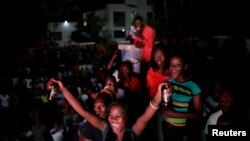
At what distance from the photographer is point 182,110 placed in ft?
13.1

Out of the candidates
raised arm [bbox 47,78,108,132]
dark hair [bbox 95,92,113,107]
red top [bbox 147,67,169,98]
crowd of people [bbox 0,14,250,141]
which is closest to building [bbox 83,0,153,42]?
crowd of people [bbox 0,14,250,141]

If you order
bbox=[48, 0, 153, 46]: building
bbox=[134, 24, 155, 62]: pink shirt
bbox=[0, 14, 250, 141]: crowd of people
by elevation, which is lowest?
bbox=[0, 14, 250, 141]: crowd of people

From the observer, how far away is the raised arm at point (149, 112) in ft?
10.1

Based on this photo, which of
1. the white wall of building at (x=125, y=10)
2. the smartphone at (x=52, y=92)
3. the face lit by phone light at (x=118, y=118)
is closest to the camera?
the face lit by phone light at (x=118, y=118)

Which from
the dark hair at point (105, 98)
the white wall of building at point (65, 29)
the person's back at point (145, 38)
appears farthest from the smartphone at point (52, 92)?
the white wall of building at point (65, 29)

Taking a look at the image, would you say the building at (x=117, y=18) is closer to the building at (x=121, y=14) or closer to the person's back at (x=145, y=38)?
the building at (x=121, y=14)

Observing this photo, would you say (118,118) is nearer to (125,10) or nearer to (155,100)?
(155,100)

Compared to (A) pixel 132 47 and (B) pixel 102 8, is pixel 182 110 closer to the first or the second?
(A) pixel 132 47

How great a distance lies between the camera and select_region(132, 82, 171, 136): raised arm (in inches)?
122

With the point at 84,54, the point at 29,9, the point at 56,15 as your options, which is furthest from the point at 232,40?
the point at 56,15

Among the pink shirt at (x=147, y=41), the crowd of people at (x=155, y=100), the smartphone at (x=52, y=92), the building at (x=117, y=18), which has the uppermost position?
the building at (x=117, y=18)

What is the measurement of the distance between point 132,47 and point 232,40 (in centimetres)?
311

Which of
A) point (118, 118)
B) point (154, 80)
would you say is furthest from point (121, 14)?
point (118, 118)

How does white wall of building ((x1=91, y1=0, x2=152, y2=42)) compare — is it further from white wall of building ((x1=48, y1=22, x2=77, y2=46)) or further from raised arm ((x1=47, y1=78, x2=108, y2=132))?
raised arm ((x1=47, y1=78, x2=108, y2=132))
